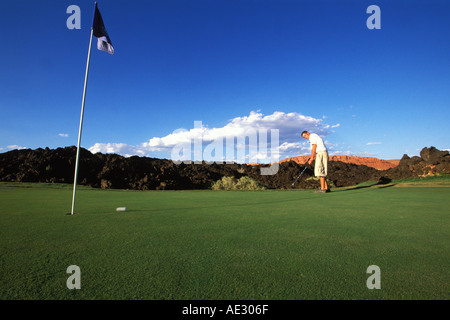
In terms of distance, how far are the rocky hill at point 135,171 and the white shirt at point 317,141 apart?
7229 mm

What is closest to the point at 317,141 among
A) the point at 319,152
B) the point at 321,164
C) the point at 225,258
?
the point at 319,152

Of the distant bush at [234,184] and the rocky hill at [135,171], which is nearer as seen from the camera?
the rocky hill at [135,171]

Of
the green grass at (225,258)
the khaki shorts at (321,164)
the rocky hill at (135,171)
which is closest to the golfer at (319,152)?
the khaki shorts at (321,164)

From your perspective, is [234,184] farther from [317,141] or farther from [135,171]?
[317,141]

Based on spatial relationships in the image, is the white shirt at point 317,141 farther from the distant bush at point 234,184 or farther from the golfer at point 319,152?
the distant bush at point 234,184

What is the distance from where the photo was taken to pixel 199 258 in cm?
238

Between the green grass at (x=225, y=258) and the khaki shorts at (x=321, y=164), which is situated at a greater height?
the khaki shorts at (x=321, y=164)

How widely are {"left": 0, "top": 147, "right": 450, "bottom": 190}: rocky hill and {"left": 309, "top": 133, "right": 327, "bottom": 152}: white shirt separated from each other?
23.7 ft

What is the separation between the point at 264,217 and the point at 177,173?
49.7ft

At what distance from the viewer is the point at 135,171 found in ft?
58.4

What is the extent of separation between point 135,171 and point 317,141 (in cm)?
1292

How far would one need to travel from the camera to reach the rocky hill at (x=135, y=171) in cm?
1492
